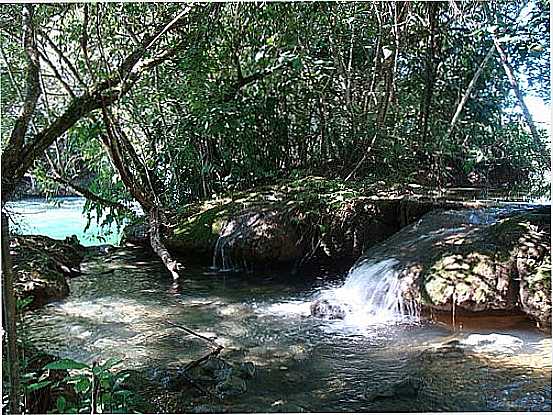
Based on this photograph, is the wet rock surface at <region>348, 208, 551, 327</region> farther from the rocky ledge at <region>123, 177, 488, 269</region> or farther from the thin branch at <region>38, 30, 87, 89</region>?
the thin branch at <region>38, 30, 87, 89</region>

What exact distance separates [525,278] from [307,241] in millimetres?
1428

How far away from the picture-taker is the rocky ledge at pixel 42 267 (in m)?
2.48

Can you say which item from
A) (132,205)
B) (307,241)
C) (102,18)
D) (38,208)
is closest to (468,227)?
(307,241)

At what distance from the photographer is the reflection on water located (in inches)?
69.9

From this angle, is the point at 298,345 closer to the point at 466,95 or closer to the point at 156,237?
the point at 156,237

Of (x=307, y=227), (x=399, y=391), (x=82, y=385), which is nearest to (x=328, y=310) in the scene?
(x=399, y=391)

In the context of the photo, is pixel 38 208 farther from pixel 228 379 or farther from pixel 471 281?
pixel 471 281

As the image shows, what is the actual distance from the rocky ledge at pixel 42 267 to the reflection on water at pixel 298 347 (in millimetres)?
68

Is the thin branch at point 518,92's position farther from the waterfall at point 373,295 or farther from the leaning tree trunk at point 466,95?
the waterfall at point 373,295

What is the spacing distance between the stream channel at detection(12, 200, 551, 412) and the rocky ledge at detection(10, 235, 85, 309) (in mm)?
66

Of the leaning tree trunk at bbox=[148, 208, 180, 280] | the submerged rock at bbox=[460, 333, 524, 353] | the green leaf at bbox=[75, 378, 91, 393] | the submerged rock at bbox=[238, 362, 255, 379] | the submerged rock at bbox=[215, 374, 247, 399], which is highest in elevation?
the leaning tree trunk at bbox=[148, 208, 180, 280]

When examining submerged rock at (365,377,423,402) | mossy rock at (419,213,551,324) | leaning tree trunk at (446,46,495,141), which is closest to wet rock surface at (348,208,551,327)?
mossy rock at (419,213,551,324)

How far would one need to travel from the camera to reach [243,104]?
3.46 m

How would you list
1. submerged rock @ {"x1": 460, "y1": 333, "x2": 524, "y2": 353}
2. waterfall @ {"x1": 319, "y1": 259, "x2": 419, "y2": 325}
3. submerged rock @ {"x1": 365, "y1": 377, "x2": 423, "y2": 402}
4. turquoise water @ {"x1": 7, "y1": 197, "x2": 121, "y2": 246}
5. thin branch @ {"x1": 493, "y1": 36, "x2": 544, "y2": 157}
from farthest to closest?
turquoise water @ {"x1": 7, "y1": 197, "x2": 121, "y2": 246} → waterfall @ {"x1": 319, "y1": 259, "x2": 419, "y2": 325} → thin branch @ {"x1": 493, "y1": 36, "x2": 544, "y2": 157} → submerged rock @ {"x1": 460, "y1": 333, "x2": 524, "y2": 353} → submerged rock @ {"x1": 365, "y1": 377, "x2": 423, "y2": 402}
